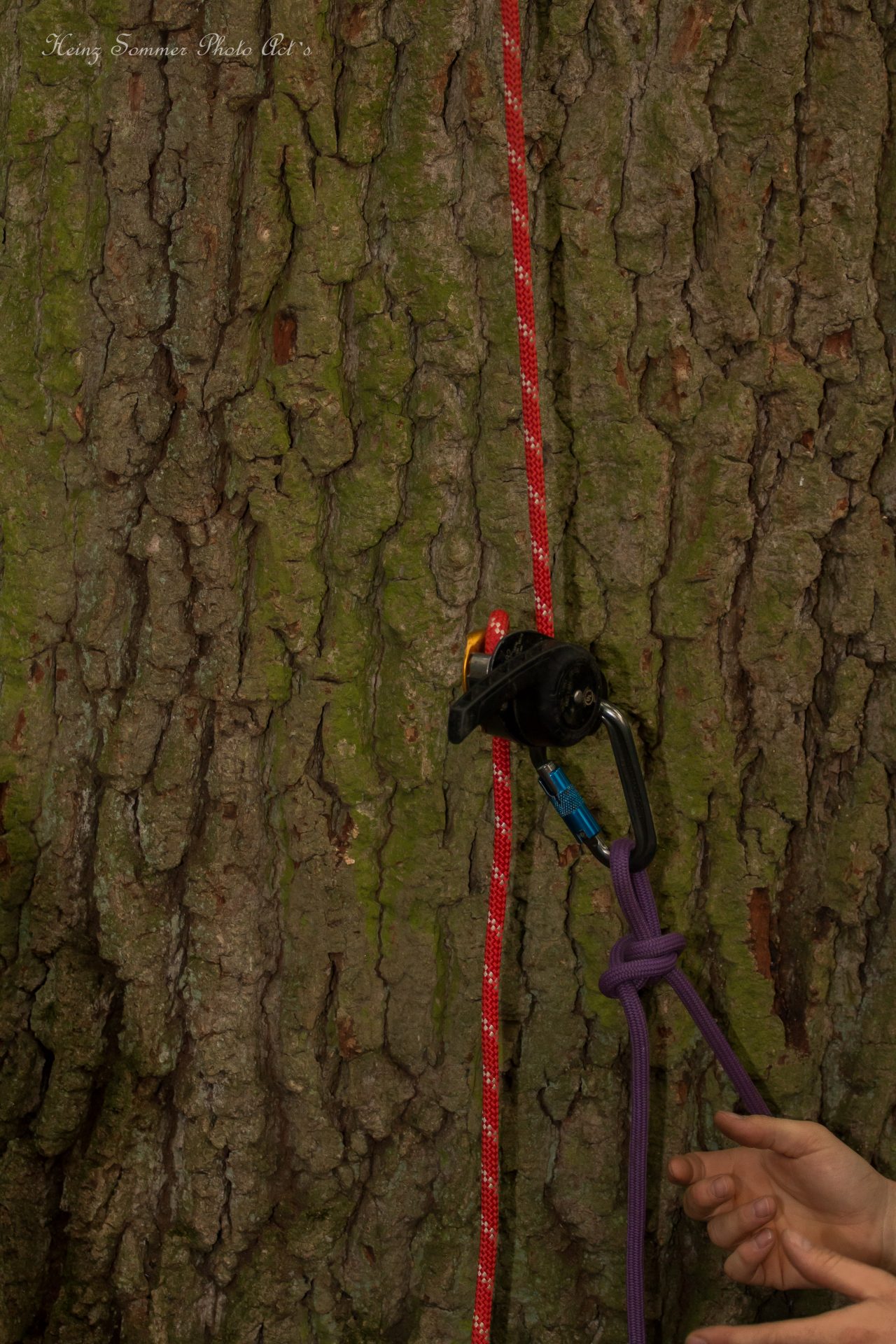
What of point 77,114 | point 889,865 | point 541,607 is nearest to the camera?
point 541,607

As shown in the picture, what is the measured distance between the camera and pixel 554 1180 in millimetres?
1690

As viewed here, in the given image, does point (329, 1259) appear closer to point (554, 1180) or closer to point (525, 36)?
point (554, 1180)

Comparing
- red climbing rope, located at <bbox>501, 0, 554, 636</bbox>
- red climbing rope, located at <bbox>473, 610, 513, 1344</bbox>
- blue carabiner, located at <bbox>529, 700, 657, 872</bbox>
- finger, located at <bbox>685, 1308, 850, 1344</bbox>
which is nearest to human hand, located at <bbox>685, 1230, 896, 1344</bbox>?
finger, located at <bbox>685, 1308, 850, 1344</bbox>

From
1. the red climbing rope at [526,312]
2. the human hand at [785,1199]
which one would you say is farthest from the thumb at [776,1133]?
the red climbing rope at [526,312]

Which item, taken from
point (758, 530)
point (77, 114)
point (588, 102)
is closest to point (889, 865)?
point (758, 530)

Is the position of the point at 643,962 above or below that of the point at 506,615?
below

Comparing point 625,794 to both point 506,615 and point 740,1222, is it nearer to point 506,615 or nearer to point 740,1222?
point 506,615

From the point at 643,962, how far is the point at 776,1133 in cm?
30

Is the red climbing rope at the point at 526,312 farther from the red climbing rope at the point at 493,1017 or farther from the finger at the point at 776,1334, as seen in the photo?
the finger at the point at 776,1334

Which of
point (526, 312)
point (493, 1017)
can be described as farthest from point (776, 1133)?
point (526, 312)

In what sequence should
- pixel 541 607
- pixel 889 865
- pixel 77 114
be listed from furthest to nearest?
pixel 889 865 < pixel 77 114 < pixel 541 607

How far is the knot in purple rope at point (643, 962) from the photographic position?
4.67 feet

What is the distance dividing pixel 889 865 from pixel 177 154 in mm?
1357

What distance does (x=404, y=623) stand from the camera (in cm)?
155
